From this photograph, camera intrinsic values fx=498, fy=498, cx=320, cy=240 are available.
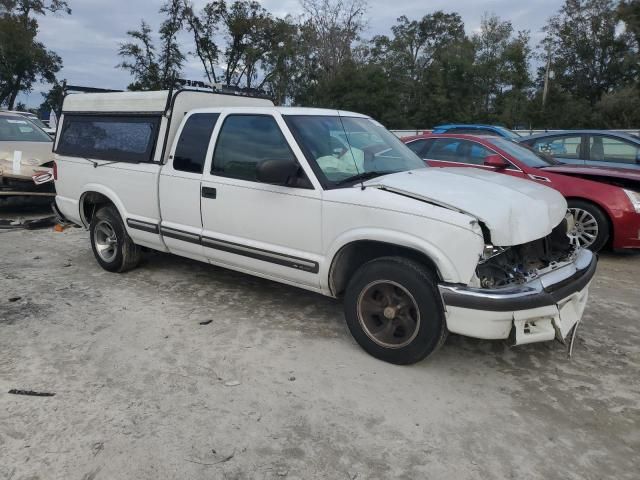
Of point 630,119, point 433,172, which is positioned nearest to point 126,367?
point 433,172

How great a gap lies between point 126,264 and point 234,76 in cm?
3327

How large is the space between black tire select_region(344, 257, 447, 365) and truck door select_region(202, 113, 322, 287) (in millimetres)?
426

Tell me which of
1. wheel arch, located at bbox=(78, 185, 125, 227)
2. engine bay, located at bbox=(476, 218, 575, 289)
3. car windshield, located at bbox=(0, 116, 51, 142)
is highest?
car windshield, located at bbox=(0, 116, 51, 142)

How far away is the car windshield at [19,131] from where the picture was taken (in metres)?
8.83

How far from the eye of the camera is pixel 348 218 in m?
3.50

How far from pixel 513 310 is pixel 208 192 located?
2665 millimetres

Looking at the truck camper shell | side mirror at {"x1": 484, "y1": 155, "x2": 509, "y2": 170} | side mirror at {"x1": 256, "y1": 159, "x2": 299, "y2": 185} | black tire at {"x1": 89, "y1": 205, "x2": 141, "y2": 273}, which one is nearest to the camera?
side mirror at {"x1": 256, "y1": 159, "x2": 299, "y2": 185}

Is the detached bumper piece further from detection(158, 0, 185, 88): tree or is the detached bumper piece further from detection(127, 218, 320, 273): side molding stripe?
detection(158, 0, 185, 88): tree

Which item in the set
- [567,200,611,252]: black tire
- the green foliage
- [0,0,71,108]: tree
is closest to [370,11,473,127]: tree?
the green foliage

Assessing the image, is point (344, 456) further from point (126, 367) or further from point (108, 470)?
point (126, 367)

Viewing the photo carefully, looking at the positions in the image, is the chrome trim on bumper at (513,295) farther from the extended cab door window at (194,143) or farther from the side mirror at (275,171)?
the extended cab door window at (194,143)

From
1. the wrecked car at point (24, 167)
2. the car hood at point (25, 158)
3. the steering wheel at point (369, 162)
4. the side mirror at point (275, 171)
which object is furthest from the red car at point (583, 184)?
the car hood at point (25, 158)

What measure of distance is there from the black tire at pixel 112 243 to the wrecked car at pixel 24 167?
130 inches

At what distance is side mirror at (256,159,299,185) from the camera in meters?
3.58
